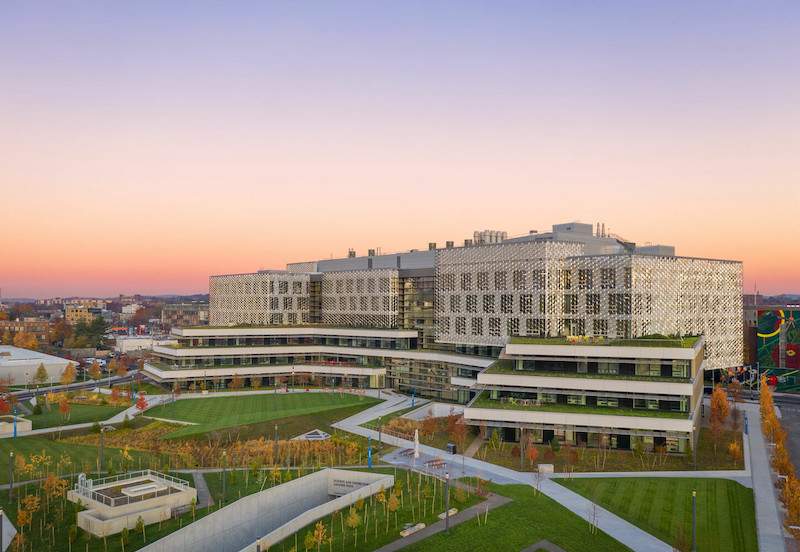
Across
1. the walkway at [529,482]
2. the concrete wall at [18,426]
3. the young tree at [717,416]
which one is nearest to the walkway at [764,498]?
the young tree at [717,416]

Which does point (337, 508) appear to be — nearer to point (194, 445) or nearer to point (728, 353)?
point (194, 445)

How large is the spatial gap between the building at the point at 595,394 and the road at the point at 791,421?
10.3m

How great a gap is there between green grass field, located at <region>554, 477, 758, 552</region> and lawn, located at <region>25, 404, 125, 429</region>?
214 feet

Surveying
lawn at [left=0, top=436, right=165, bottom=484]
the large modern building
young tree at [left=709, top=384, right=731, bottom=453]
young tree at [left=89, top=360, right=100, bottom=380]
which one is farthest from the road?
young tree at [left=89, top=360, right=100, bottom=380]

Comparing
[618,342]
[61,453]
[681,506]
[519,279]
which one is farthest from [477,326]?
[61,453]

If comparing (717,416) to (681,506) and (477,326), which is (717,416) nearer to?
(681,506)

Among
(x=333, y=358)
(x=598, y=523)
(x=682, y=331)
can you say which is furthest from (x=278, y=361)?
(x=598, y=523)

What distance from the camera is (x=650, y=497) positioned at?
4866cm

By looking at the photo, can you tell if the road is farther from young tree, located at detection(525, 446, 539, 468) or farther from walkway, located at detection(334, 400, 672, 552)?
walkway, located at detection(334, 400, 672, 552)

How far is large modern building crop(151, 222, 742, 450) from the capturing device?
278 ft

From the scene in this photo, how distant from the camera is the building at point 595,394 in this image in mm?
62281

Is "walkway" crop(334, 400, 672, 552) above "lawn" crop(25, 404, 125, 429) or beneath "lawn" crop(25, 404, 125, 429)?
above

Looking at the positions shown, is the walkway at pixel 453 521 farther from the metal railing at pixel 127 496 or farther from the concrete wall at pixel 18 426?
the concrete wall at pixel 18 426

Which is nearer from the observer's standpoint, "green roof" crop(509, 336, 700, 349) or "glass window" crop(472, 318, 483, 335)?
"green roof" crop(509, 336, 700, 349)
